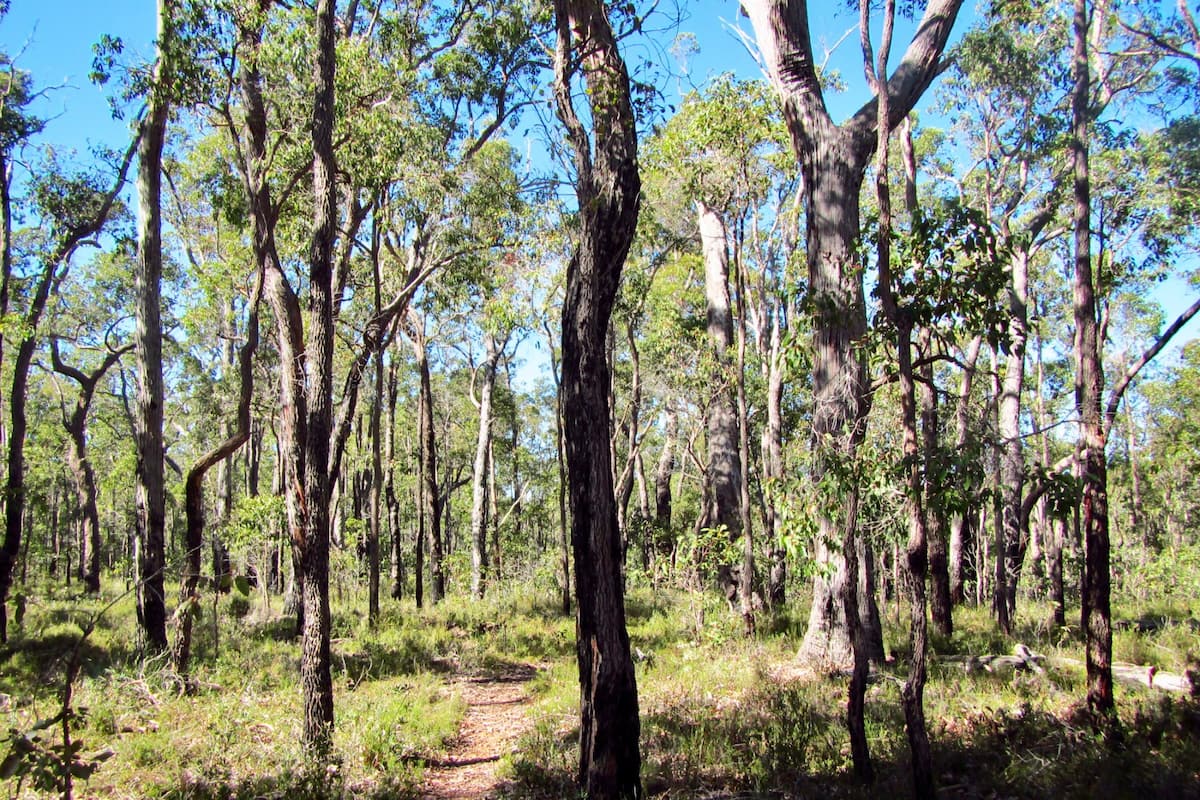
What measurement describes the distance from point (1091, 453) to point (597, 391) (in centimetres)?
454

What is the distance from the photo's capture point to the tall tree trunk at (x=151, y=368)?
8828 mm

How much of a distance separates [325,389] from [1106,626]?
7308 millimetres

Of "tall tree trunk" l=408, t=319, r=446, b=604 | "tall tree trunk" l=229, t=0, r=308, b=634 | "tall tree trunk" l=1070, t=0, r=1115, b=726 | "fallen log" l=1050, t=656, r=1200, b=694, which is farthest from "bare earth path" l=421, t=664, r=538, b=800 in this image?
"tall tree trunk" l=408, t=319, r=446, b=604

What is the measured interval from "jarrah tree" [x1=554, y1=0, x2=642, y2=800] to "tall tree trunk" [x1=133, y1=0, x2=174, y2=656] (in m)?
6.18

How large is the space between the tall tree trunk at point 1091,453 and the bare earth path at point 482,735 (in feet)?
17.3

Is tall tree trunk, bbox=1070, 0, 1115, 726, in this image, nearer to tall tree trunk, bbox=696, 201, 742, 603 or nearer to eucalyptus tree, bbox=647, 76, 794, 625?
eucalyptus tree, bbox=647, 76, 794, 625

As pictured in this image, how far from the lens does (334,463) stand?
40.4ft

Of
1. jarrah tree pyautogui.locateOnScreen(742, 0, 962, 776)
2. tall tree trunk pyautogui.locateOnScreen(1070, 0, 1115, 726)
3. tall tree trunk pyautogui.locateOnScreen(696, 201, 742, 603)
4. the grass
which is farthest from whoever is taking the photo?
tall tree trunk pyautogui.locateOnScreen(696, 201, 742, 603)

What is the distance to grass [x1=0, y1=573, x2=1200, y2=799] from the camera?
532 centimetres

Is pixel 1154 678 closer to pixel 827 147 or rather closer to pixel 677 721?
pixel 677 721

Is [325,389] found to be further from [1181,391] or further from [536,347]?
[1181,391]

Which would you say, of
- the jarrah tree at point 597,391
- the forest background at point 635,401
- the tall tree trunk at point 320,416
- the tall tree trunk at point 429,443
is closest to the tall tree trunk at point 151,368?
the forest background at point 635,401

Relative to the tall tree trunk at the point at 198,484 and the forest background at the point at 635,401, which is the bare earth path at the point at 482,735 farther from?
the tall tree trunk at the point at 198,484

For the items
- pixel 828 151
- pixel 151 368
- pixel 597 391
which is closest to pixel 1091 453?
pixel 828 151
